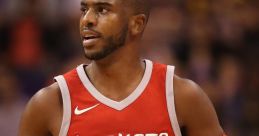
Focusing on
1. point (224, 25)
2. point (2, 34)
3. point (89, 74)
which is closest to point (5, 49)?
point (2, 34)

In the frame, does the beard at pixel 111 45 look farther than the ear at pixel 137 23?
No

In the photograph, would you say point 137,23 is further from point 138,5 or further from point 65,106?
point 65,106

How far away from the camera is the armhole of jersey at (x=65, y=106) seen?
4.73 m

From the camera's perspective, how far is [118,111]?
479 centimetres

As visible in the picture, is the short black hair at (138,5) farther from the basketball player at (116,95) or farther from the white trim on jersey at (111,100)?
the white trim on jersey at (111,100)

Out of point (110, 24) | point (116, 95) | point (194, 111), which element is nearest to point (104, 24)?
point (110, 24)

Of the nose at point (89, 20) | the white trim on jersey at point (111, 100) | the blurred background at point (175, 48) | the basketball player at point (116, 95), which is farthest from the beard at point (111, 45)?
the blurred background at point (175, 48)

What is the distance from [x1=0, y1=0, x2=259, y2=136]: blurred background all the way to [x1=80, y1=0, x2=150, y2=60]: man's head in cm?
394

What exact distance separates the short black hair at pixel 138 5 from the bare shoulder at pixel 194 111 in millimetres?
468

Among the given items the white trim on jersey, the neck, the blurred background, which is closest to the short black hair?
the neck

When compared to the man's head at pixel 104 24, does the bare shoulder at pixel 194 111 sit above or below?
below

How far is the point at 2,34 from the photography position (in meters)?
9.64

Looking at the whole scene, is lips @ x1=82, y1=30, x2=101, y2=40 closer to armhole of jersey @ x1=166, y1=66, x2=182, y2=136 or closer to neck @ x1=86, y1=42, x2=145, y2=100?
neck @ x1=86, y1=42, x2=145, y2=100

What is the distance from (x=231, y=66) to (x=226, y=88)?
13.3 inches
